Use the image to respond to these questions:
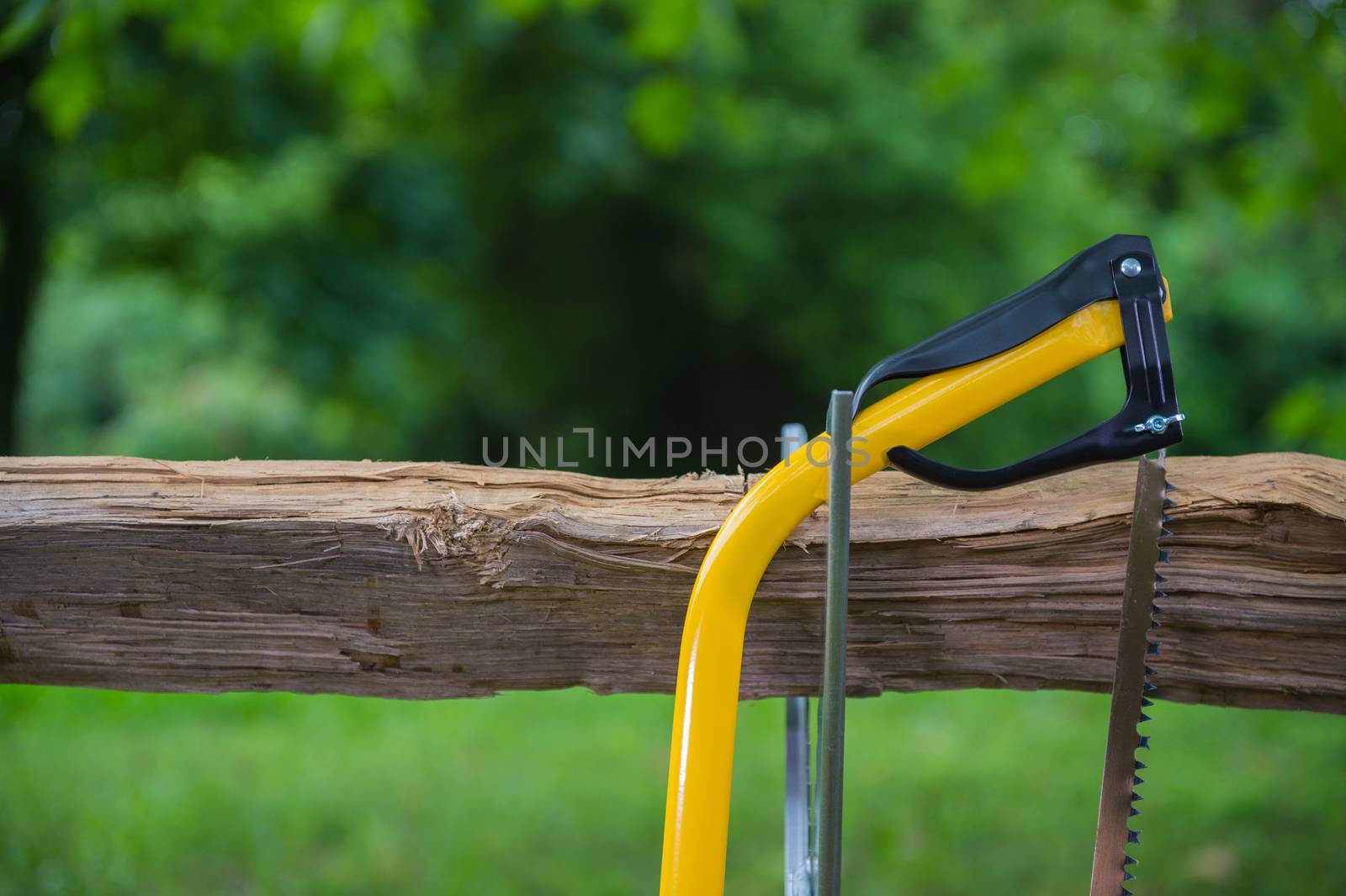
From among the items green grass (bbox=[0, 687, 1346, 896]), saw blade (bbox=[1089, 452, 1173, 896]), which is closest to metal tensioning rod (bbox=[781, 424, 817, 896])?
saw blade (bbox=[1089, 452, 1173, 896])

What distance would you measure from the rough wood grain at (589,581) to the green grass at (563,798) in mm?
1358

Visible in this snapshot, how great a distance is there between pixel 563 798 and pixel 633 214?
3.95 meters

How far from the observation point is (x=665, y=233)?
18.8 feet

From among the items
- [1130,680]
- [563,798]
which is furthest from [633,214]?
[1130,680]

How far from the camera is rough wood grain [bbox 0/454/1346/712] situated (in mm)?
746

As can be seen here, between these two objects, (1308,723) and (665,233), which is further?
(665,233)

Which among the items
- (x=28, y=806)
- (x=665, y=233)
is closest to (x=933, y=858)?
(x=28, y=806)

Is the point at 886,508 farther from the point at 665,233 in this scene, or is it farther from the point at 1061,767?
the point at 665,233

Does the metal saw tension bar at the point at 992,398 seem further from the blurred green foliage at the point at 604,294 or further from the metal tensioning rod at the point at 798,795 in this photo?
the blurred green foliage at the point at 604,294

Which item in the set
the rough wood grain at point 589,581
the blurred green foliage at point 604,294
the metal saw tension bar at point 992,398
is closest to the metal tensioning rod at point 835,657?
the metal saw tension bar at point 992,398

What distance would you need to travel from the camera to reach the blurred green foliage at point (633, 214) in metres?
2.48

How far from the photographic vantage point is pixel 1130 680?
705 mm

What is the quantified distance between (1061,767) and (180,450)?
220 inches

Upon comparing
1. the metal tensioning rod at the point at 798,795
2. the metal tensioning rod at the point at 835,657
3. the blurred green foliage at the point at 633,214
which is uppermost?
the blurred green foliage at the point at 633,214
